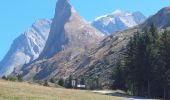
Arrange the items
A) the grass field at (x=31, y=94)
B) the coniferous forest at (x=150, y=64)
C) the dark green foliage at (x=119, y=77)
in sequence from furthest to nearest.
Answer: the dark green foliage at (x=119, y=77) → the coniferous forest at (x=150, y=64) → the grass field at (x=31, y=94)

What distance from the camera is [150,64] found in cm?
8488

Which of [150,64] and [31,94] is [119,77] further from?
[31,94]

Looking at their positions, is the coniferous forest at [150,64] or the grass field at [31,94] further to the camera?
the coniferous forest at [150,64]

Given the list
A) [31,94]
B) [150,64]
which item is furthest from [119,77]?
[31,94]

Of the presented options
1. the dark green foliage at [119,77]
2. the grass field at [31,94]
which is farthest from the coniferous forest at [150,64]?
the grass field at [31,94]

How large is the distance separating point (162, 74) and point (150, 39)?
33.4ft

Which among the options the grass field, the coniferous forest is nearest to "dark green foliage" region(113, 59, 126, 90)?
the coniferous forest

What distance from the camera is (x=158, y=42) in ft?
284

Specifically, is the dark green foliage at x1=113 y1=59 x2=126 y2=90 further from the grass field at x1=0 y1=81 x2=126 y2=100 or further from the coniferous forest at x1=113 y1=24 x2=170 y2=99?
the grass field at x1=0 y1=81 x2=126 y2=100

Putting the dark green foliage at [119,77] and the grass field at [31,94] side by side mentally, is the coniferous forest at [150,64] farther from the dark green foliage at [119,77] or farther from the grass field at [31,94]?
the grass field at [31,94]

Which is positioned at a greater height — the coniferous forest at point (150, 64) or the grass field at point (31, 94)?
the coniferous forest at point (150, 64)

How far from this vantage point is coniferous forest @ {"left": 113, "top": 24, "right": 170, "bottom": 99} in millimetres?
80875

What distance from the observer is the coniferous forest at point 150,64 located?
80875mm

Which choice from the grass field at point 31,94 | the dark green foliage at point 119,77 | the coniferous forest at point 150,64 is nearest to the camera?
the grass field at point 31,94
